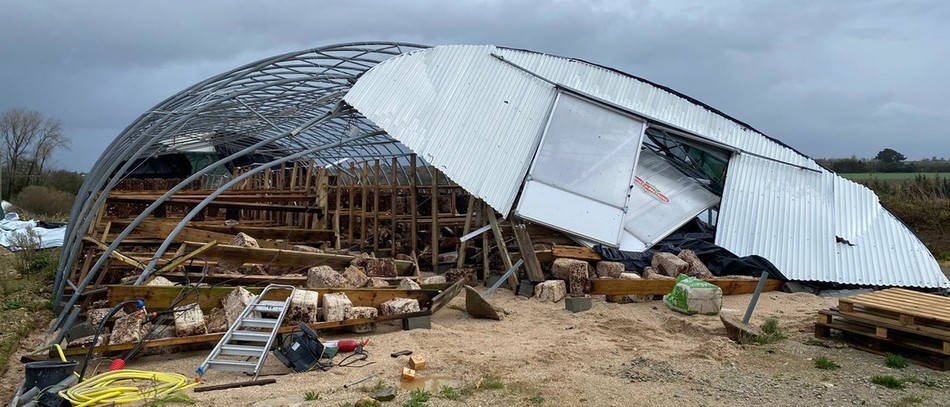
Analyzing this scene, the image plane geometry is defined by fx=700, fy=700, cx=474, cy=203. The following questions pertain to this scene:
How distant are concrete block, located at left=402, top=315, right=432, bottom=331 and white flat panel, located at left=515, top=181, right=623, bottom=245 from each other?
366 centimetres

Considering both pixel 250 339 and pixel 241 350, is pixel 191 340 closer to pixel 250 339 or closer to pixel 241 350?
pixel 250 339

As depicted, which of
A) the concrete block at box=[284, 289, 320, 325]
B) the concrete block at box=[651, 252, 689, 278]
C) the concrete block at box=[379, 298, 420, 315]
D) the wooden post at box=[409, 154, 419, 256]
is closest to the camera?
the concrete block at box=[284, 289, 320, 325]

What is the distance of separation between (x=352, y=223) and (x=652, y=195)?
7388mm

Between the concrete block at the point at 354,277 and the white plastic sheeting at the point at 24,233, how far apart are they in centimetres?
964

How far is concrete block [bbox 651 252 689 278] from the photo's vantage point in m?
12.6

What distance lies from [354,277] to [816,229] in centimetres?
902

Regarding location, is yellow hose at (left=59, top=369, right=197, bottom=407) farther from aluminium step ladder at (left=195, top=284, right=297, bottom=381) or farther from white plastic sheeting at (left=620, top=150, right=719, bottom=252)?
white plastic sheeting at (left=620, top=150, right=719, bottom=252)

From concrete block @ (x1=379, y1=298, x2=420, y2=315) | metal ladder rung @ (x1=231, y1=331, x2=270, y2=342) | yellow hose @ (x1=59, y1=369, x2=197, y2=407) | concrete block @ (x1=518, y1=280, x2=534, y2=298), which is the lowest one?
yellow hose @ (x1=59, y1=369, x2=197, y2=407)

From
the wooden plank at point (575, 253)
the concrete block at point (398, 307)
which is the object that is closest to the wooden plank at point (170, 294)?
the concrete block at point (398, 307)

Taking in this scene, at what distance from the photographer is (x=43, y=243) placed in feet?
63.4

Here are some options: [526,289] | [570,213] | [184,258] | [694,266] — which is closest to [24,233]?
[184,258]

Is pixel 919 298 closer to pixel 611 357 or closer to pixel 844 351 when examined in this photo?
pixel 844 351

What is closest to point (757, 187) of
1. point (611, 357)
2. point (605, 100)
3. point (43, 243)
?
point (605, 100)

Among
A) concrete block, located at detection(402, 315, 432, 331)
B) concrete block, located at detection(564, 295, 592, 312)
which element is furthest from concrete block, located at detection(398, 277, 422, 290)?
concrete block, located at detection(564, 295, 592, 312)
